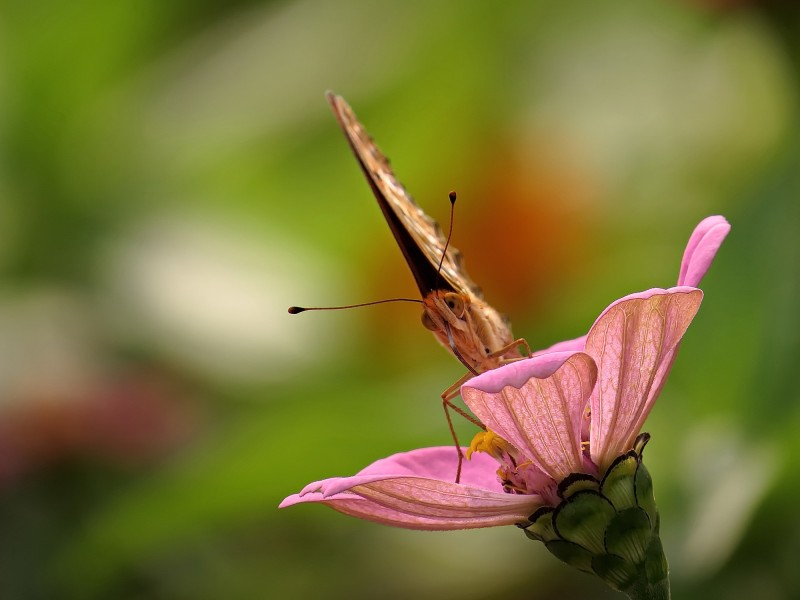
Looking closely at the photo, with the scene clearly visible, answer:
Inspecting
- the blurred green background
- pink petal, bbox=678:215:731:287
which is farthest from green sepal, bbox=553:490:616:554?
the blurred green background

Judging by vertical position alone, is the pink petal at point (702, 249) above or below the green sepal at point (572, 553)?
above

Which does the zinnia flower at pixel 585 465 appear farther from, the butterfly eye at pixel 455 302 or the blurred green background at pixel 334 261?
the blurred green background at pixel 334 261

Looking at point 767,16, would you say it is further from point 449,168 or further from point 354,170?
point 354,170

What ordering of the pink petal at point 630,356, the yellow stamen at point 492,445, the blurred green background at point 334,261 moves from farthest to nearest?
the blurred green background at point 334,261 < the yellow stamen at point 492,445 < the pink petal at point 630,356

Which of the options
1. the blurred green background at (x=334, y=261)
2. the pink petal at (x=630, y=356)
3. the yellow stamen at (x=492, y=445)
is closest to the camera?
the pink petal at (x=630, y=356)

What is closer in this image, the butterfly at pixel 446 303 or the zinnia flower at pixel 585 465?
the zinnia flower at pixel 585 465

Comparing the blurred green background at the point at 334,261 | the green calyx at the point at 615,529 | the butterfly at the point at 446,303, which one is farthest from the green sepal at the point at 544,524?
the blurred green background at the point at 334,261

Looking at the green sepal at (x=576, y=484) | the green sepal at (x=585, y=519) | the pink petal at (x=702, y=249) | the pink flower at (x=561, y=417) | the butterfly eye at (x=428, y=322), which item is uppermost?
the butterfly eye at (x=428, y=322)
